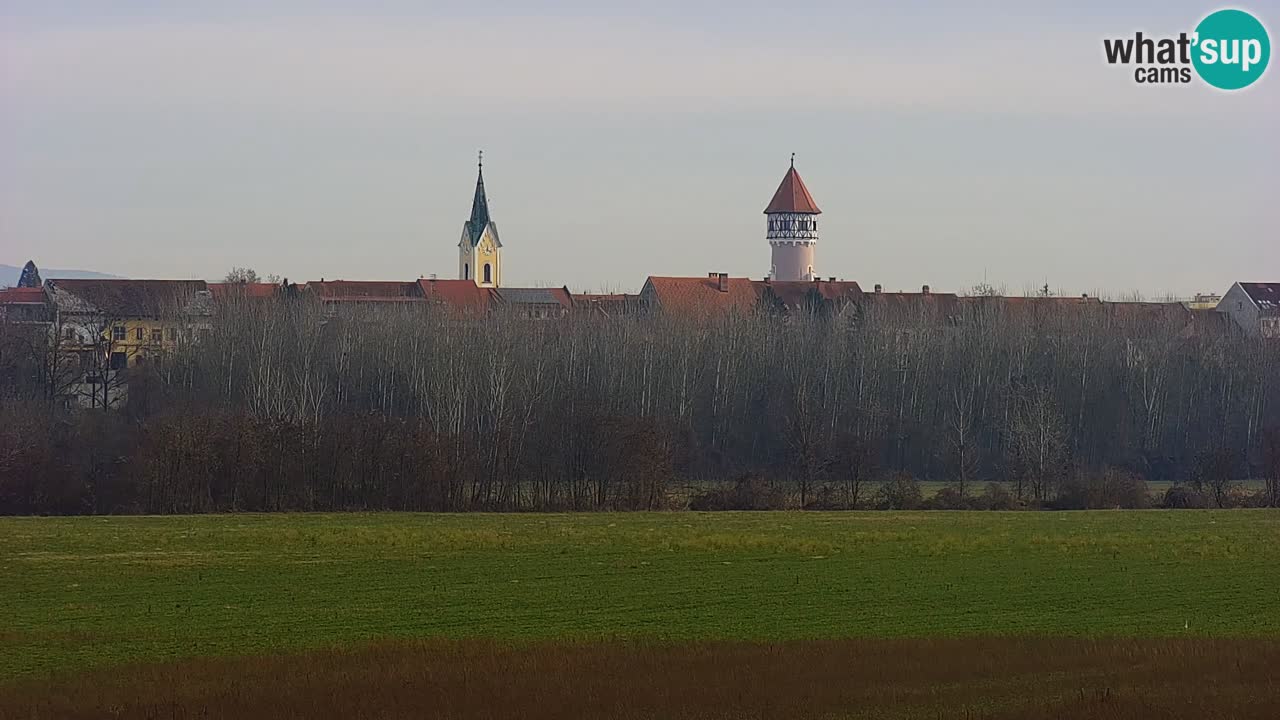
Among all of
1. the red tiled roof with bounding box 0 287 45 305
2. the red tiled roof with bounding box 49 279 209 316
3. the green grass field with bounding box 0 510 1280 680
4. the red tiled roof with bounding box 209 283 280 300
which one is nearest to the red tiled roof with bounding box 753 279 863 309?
the red tiled roof with bounding box 209 283 280 300

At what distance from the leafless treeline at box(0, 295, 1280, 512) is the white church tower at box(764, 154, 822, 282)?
43081 millimetres

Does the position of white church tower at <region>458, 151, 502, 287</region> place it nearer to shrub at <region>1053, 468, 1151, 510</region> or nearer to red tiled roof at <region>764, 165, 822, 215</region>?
red tiled roof at <region>764, 165, 822, 215</region>

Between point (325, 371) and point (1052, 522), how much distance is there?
3752 cm

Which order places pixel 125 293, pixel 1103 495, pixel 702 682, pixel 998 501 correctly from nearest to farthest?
pixel 702 682
pixel 1103 495
pixel 998 501
pixel 125 293

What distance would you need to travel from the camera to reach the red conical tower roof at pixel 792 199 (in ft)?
450

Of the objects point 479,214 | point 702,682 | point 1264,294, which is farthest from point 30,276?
point 702,682

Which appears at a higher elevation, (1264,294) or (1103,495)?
(1264,294)

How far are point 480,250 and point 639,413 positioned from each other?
85095 mm

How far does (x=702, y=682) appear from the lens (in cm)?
1844

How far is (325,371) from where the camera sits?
7219cm

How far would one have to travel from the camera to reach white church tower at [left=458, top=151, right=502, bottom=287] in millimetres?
150625

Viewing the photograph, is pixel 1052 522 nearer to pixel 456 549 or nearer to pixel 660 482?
pixel 660 482

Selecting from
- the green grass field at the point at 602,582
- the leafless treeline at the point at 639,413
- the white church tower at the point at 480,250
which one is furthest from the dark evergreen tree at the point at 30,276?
the green grass field at the point at 602,582

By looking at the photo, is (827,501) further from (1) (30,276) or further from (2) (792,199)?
(1) (30,276)
